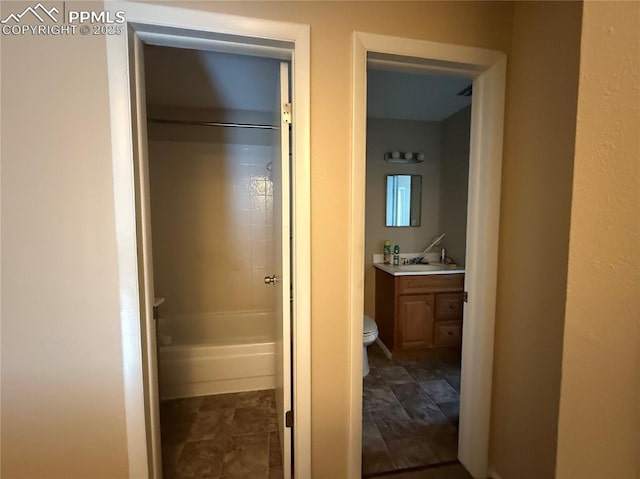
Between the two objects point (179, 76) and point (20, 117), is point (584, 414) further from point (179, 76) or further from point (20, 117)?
point (179, 76)

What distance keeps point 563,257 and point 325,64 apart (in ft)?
3.98

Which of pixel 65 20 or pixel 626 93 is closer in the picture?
pixel 626 93

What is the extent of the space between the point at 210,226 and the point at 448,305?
7.97 feet

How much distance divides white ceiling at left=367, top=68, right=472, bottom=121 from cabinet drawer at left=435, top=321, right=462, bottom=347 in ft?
6.72

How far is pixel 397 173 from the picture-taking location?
295 centimetres

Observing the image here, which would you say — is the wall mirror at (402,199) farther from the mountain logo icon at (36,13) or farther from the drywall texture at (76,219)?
the mountain logo icon at (36,13)

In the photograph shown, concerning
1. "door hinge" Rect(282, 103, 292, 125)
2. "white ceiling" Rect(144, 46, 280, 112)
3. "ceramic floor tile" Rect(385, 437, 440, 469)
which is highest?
"white ceiling" Rect(144, 46, 280, 112)

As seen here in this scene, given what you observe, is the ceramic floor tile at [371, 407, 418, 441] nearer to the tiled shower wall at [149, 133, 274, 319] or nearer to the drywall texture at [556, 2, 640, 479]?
the tiled shower wall at [149, 133, 274, 319]

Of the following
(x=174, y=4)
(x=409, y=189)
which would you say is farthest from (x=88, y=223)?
(x=409, y=189)

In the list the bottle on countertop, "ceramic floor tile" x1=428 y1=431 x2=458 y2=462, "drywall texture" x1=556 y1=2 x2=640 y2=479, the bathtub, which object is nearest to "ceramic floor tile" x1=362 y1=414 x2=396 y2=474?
"ceramic floor tile" x1=428 y1=431 x2=458 y2=462

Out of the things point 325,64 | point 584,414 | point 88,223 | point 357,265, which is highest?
point 325,64

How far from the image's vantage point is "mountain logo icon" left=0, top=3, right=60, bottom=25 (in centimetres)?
92

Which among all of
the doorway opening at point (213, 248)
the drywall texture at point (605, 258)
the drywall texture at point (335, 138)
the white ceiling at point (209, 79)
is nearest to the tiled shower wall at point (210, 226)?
the doorway opening at point (213, 248)

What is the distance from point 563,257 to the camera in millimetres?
1003
